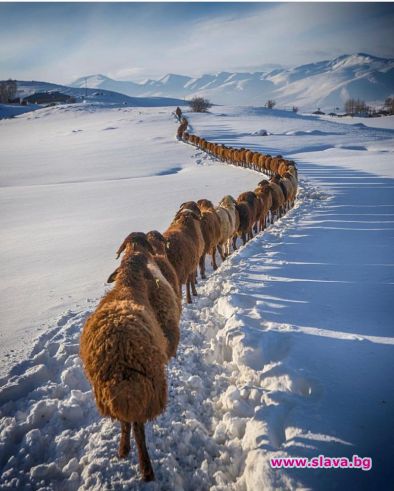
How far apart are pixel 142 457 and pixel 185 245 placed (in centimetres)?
312

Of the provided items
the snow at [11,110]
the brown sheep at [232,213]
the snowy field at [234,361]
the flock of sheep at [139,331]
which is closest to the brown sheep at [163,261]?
the flock of sheep at [139,331]

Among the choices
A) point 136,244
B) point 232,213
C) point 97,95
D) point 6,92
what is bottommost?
point 232,213

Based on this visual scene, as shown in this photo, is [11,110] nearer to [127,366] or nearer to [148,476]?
[127,366]

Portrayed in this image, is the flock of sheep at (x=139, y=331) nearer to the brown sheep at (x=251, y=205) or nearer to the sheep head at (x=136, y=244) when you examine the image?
the sheep head at (x=136, y=244)

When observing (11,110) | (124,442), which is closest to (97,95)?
(11,110)

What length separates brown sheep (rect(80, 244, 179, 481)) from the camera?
220 centimetres

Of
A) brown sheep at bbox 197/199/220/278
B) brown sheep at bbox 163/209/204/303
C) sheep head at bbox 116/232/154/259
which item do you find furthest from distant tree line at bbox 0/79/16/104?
sheep head at bbox 116/232/154/259

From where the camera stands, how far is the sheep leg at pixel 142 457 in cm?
244

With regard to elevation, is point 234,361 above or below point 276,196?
below

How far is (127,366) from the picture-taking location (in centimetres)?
222

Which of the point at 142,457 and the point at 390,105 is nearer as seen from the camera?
the point at 142,457

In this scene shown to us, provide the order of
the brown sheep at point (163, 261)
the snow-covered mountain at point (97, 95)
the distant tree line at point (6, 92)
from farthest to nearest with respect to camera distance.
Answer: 1. the snow-covered mountain at point (97, 95)
2. the distant tree line at point (6, 92)
3. the brown sheep at point (163, 261)

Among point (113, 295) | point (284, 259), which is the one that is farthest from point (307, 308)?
point (113, 295)

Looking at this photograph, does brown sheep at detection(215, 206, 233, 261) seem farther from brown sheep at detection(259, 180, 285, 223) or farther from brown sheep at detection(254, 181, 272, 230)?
brown sheep at detection(259, 180, 285, 223)
